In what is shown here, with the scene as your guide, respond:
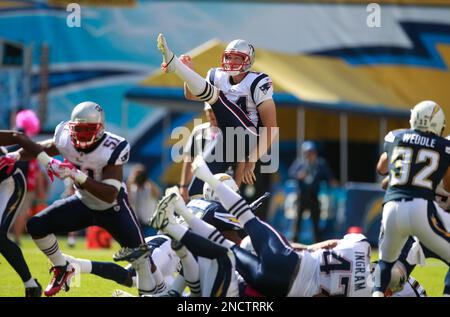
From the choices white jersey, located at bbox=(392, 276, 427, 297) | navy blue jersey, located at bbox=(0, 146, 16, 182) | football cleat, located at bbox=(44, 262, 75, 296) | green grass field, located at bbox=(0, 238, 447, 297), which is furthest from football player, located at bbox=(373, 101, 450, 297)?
navy blue jersey, located at bbox=(0, 146, 16, 182)

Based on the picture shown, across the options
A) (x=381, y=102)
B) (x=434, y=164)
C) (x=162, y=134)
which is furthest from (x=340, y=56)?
(x=434, y=164)

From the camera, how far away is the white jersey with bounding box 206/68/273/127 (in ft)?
28.7

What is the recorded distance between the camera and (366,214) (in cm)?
1623

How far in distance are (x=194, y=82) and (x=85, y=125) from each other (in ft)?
4.27

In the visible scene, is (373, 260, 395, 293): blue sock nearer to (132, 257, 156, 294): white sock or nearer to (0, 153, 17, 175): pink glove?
(132, 257, 156, 294): white sock

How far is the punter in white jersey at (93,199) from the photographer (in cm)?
728

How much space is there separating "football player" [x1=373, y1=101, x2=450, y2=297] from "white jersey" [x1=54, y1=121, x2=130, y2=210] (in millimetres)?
2087

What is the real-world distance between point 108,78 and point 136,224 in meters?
12.9

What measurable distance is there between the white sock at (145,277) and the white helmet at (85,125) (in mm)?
1012

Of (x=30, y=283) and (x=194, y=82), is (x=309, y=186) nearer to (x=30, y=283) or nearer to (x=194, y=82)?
(x=194, y=82)

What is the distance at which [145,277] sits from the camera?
7.26 m

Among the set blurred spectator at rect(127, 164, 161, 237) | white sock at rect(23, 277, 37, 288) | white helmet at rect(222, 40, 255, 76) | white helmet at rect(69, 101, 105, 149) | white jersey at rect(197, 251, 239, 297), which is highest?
white helmet at rect(222, 40, 255, 76)

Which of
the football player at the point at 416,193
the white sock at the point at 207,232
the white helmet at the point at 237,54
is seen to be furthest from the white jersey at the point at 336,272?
the white helmet at the point at 237,54

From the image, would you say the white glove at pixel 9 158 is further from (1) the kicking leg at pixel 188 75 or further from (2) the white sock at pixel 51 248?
(1) the kicking leg at pixel 188 75
